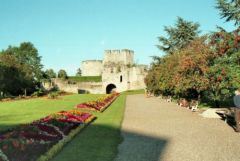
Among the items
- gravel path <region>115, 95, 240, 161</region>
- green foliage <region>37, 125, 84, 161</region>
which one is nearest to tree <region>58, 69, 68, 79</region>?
gravel path <region>115, 95, 240, 161</region>

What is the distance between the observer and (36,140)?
10859 mm

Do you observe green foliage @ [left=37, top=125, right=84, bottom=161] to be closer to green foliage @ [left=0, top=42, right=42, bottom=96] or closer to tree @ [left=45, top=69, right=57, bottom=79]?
green foliage @ [left=0, top=42, right=42, bottom=96]

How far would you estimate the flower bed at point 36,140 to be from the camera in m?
9.21

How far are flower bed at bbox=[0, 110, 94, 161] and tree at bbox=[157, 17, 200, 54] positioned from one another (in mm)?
42514

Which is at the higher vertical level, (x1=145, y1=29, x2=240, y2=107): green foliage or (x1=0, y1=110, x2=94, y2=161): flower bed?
(x1=145, y1=29, x2=240, y2=107): green foliage

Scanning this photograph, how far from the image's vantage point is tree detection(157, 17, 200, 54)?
182ft

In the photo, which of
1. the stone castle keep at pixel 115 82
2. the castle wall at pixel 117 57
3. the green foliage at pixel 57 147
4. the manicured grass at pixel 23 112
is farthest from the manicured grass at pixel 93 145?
the castle wall at pixel 117 57

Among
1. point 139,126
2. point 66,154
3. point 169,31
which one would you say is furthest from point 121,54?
point 66,154

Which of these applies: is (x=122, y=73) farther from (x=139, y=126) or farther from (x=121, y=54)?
(x=139, y=126)

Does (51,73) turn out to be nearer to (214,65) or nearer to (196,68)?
(196,68)

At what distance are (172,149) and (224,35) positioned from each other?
16262 mm

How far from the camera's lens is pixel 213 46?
89.1 ft

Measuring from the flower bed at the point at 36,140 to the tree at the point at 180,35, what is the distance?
4251cm

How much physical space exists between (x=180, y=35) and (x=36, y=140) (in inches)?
1871
